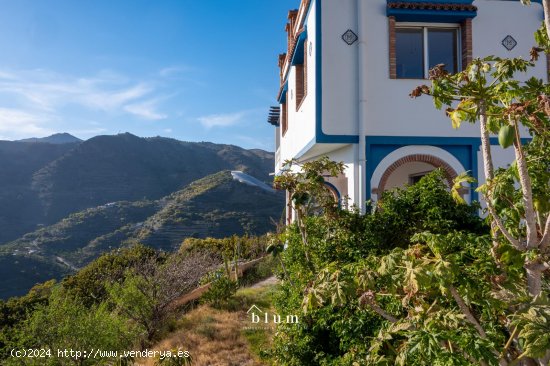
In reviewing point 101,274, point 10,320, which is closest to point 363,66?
point 101,274

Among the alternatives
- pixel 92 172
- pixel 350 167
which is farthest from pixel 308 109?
pixel 92 172

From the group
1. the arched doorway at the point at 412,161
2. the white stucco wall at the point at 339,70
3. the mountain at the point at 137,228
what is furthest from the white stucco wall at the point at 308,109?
the mountain at the point at 137,228

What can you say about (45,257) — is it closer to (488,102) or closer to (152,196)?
(152,196)

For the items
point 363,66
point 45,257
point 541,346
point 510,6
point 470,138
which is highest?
point 510,6

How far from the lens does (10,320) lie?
14.4 metres

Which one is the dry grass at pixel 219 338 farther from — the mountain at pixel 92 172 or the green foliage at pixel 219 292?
the mountain at pixel 92 172

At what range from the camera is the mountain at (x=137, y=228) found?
41562 millimetres

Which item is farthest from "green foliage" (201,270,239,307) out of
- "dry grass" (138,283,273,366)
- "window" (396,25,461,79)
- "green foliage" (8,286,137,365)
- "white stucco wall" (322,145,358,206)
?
"window" (396,25,461,79)

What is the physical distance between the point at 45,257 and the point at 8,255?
11.9 ft

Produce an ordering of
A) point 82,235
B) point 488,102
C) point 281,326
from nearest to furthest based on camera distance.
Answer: point 488,102 < point 281,326 < point 82,235

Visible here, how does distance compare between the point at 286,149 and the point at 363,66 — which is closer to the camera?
the point at 363,66

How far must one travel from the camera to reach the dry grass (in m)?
7.56

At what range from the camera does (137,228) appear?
51.6 meters

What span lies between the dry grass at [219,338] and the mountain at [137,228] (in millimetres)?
28531
